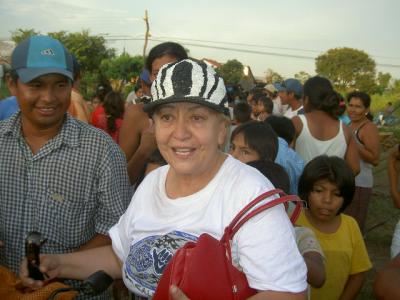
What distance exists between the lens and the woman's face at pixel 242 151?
3.13 meters

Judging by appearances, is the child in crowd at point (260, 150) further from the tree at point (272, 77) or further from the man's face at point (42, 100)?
the tree at point (272, 77)

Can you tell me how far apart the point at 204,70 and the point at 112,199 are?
38.1 inches

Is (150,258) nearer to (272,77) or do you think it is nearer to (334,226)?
(334,226)

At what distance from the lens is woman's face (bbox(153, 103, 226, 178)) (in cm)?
156

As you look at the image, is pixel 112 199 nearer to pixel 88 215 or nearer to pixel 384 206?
pixel 88 215

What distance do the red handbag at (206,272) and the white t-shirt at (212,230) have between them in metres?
0.05

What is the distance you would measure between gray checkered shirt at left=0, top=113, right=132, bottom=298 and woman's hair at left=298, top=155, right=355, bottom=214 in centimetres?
145

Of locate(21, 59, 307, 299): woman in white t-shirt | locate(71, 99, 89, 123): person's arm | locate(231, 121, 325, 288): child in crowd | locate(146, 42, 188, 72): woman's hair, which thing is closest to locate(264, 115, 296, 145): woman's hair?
locate(231, 121, 325, 288): child in crowd

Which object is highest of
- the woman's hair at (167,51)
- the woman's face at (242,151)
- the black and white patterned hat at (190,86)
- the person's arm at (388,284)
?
the woman's hair at (167,51)

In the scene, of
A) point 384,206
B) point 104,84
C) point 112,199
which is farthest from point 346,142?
point 104,84

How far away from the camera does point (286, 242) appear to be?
1.33 m

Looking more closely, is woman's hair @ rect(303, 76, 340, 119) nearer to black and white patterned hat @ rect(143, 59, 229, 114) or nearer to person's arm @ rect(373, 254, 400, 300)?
person's arm @ rect(373, 254, 400, 300)

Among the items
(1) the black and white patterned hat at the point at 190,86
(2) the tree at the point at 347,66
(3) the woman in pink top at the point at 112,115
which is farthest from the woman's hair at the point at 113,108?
(2) the tree at the point at 347,66

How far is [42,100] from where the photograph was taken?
2217 mm
